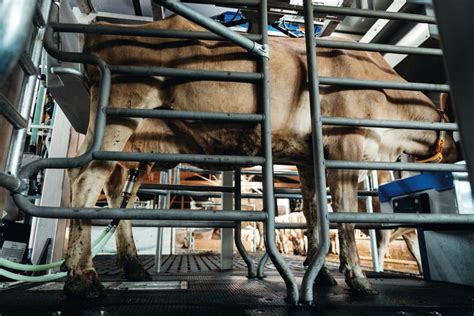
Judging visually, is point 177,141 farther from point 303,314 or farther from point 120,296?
point 303,314

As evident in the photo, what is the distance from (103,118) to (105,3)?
2.33 m

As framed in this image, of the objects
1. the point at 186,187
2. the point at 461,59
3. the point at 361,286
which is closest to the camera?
the point at 461,59

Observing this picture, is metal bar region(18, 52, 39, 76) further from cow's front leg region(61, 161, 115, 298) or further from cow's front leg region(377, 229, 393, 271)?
cow's front leg region(377, 229, 393, 271)

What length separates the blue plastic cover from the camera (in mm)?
2408

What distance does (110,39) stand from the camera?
6.19ft

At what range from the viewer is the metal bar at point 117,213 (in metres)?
1.23

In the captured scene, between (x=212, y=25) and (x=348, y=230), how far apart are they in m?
1.27

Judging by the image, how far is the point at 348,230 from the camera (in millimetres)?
1846

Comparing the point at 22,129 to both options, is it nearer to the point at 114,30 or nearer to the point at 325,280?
the point at 114,30

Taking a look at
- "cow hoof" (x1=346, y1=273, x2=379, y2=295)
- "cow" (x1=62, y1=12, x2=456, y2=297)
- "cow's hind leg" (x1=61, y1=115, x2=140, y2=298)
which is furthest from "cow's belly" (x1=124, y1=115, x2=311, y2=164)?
"cow hoof" (x1=346, y1=273, x2=379, y2=295)

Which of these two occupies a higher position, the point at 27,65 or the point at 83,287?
the point at 27,65

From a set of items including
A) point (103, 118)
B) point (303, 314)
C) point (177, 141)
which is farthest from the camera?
point (177, 141)

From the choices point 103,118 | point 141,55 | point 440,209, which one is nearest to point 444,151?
point 440,209

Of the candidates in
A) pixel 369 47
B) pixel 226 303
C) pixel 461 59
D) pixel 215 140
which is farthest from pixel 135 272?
pixel 461 59
